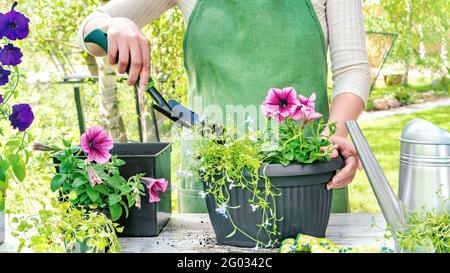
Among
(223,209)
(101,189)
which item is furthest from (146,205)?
(223,209)

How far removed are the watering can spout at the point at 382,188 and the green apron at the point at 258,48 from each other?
648mm

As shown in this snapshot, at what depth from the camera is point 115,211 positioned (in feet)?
3.86

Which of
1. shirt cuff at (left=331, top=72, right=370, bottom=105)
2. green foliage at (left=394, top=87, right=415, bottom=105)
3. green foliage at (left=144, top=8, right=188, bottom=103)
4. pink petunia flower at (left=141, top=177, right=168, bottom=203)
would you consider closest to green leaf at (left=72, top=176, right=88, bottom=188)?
pink petunia flower at (left=141, top=177, right=168, bottom=203)

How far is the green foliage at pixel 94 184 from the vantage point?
1167 mm

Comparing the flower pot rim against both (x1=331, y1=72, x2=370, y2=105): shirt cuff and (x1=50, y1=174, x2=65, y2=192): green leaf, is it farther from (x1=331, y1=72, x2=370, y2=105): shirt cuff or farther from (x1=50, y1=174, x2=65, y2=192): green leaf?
(x1=331, y1=72, x2=370, y2=105): shirt cuff

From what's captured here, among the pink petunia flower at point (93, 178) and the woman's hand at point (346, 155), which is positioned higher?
the woman's hand at point (346, 155)

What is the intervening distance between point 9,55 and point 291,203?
0.58m

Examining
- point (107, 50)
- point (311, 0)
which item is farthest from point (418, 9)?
point (107, 50)

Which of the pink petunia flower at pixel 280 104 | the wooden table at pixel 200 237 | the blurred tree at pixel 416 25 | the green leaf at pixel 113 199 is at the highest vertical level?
the blurred tree at pixel 416 25

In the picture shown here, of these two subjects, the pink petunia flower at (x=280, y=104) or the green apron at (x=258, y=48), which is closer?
the pink petunia flower at (x=280, y=104)

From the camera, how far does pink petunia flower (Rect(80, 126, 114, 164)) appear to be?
44.4 inches

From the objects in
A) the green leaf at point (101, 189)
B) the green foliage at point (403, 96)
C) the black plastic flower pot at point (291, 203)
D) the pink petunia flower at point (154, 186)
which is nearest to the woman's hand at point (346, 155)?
the black plastic flower pot at point (291, 203)

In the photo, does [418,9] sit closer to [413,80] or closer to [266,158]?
[413,80]

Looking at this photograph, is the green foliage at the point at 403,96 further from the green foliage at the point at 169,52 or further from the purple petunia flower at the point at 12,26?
the purple petunia flower at the point at 12,26
